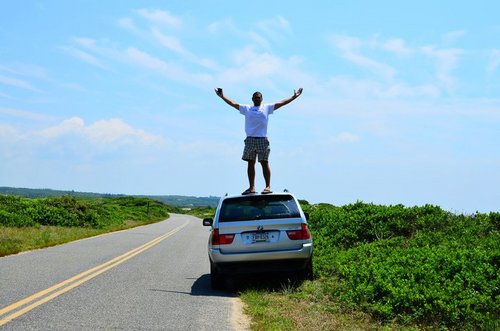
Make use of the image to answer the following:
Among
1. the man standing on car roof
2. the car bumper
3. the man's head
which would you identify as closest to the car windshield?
the car bumper

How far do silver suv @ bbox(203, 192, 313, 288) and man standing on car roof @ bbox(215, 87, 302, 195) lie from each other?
1251 mm

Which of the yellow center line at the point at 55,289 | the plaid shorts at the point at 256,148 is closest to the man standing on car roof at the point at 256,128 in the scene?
the plaid shorts at the point at 256,148

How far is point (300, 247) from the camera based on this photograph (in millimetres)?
9406

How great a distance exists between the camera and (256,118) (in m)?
10.8

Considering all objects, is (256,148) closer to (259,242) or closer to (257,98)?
(257,98)

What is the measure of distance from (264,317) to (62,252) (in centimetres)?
1090

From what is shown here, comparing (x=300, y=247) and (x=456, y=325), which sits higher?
(x=300, y=247)

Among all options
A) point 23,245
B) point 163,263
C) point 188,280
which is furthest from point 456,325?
point 23,245

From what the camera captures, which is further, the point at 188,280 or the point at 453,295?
the point at 188,280

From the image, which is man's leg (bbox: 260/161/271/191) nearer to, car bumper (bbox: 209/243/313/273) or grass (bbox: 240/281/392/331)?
car bumper (bbox: 209/243/313/273)

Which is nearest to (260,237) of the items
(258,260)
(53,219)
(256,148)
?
(258,260)

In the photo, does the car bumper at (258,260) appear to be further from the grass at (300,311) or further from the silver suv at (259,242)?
the grass at (300,311)

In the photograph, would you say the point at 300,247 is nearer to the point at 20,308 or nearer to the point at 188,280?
the point at 188,280

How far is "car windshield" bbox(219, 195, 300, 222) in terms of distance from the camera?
9.55 metres
